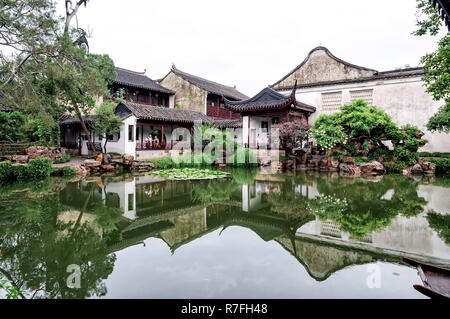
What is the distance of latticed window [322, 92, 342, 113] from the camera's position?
1934 cm

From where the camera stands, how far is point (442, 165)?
13836 millimetres

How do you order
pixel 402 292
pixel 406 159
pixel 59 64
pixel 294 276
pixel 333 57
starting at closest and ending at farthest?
pixel 402 292 → pixel 294 276 → pixel 59 64 → pixel 406 159 → pixel 333 57

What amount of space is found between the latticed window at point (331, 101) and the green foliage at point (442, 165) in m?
7.08

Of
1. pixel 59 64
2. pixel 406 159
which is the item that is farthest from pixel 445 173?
pixel 59 64

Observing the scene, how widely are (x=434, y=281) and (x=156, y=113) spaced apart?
16462 millimetres

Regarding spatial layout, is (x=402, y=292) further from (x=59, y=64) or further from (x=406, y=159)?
(x=406, y=159)

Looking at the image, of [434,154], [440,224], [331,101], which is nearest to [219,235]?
[440,224]

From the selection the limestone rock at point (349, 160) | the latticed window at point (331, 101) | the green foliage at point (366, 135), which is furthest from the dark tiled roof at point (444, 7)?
the latticed window at point (331, 101)

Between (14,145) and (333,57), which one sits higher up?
(333,57)

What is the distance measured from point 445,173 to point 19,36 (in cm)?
1902

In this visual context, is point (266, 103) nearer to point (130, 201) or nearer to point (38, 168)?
point (130, 201)

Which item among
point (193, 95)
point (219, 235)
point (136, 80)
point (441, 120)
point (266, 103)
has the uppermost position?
point (136, 80)

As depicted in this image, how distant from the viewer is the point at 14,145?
1298cm

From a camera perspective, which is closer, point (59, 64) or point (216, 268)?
point (216, 268)
